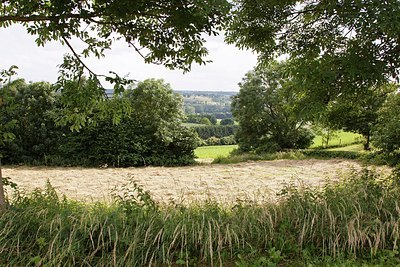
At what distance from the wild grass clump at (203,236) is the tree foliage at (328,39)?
1430mm

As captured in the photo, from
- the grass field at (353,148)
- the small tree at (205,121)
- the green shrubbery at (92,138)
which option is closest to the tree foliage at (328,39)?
the green shrubbery at (92,138)

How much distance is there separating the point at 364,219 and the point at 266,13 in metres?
3.30

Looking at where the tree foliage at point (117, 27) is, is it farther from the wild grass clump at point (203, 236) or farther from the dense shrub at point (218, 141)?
the dense shrub at point (218, 141)

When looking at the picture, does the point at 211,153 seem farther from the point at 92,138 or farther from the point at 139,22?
the point at 139,22

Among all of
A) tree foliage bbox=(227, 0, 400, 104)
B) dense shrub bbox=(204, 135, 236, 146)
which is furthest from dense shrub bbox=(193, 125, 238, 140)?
tree foliage bbox=(227, 0, 400, 104)

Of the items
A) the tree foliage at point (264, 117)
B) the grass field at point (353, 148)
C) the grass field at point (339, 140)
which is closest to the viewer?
the grass field at point (353, 148)

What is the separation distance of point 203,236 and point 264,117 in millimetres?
17102

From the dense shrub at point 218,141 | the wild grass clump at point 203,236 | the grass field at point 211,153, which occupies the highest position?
the dense shrub at point 218,141

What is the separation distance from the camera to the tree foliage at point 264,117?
65.1ft

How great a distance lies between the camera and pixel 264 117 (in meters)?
20.0

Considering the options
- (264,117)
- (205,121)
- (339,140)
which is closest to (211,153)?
(264,117)

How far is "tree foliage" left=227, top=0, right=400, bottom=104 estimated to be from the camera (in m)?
3.36

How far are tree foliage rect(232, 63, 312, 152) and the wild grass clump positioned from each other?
632 inches

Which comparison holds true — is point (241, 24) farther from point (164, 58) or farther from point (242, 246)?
point (242, 246)
